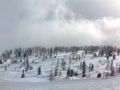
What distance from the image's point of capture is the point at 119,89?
12494 centimetres

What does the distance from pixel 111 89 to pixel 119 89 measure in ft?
14.3

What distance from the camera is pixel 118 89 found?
12544 cm

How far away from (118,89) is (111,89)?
3770mm

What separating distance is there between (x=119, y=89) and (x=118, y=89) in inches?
22.8

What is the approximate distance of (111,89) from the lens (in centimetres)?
12850
